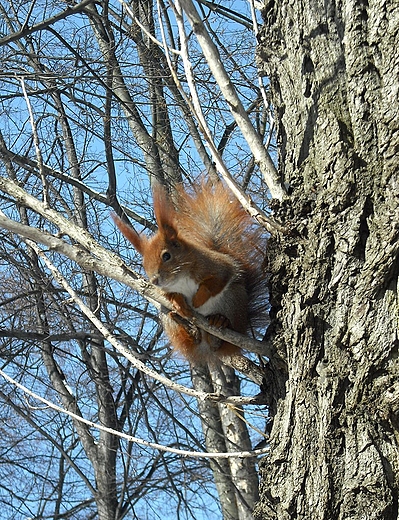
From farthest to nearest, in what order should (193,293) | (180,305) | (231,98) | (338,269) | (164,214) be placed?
(193,293) < (164,214) < (180,305) < (231,98) < (338,269)

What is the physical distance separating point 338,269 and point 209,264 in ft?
2.61

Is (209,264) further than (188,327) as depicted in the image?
Yes

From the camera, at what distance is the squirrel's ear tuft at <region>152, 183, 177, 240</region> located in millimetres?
1930

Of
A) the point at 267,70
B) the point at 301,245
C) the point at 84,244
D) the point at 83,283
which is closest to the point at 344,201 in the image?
the point at 301,245

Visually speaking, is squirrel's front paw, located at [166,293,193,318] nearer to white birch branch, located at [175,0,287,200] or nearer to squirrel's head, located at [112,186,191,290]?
squirrel's head, located at [112,186,191,290]

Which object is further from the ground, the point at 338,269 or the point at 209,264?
the point at 209,264

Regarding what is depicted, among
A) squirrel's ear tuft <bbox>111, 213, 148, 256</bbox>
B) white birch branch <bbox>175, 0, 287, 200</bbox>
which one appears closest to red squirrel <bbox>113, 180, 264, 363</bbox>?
squirrel's ear tuft <bbox>111, 213, 148, 256</bbox>

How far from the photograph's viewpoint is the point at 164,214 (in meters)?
2.06

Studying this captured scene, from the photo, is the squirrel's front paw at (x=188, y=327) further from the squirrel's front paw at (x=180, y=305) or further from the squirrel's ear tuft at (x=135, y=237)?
the squirrel's ear tuft at (x=135, y=237)

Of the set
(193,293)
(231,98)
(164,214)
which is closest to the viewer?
(231,98)

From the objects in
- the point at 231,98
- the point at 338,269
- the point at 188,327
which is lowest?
the point at 338,269

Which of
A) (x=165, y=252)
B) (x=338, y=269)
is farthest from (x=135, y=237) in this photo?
(x=338, y=269)

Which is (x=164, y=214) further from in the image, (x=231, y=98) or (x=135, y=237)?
(x=231, y=98)

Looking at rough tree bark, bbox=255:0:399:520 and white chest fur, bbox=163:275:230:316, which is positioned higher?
white chest fur, bbox=163:275:230:316
